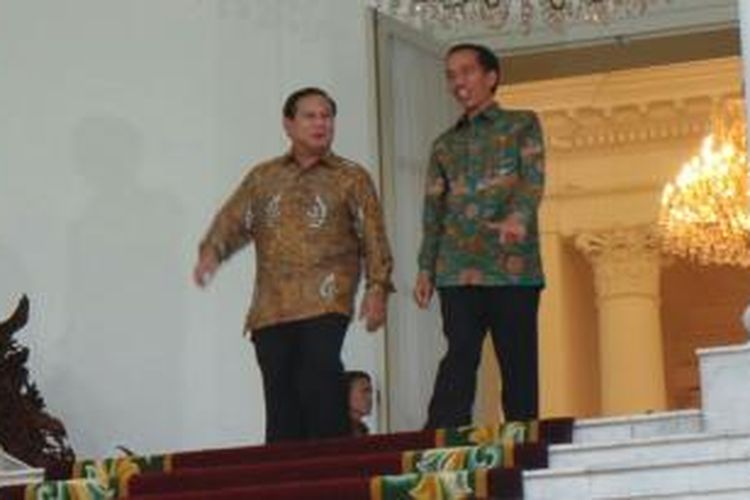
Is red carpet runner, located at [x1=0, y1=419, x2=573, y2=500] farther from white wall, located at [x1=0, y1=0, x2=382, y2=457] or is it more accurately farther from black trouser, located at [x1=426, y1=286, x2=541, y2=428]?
white wall, located at [x1=0, y1=0, x2=382, y2=457]

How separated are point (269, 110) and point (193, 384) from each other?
1.45 metres

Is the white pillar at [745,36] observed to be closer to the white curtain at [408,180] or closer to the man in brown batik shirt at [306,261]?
the man in brown batik shirt at [306,261]

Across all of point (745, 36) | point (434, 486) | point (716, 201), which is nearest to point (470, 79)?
point (745, 36)

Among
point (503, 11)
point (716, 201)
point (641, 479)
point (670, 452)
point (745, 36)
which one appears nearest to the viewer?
point (641, 479)

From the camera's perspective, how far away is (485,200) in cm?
741

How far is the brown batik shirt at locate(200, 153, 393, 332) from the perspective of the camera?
728 cm

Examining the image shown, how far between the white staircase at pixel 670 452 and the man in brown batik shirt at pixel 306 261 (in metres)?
1.04

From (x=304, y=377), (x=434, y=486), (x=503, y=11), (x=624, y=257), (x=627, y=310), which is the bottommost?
(x=434, y=486)

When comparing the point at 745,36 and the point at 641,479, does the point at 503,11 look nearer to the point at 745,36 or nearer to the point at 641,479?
the point at 745,36

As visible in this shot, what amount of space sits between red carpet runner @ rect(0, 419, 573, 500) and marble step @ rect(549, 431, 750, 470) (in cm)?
9

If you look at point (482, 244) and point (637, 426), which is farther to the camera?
point (482, 244)

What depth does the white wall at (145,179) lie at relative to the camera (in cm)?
1031

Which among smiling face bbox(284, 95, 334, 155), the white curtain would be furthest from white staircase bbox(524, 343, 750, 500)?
the white curtain

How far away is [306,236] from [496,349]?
2.59 ft
